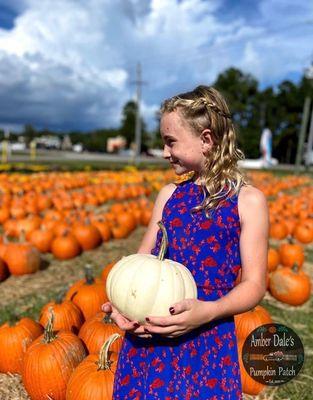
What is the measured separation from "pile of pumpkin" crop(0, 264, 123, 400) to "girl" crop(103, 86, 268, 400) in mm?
558

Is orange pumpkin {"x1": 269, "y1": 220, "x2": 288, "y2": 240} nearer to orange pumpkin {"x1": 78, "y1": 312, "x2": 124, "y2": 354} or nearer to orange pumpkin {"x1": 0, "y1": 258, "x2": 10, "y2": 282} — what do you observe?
orange pumpkin {"x1": 0, "y1": 258, "x2": 10, "y2": 282}

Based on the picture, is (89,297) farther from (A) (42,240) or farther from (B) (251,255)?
(A) (42,240)

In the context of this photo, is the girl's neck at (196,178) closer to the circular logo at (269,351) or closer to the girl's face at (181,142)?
the girl's face at (181,142)

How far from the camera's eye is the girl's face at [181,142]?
6.54 ft

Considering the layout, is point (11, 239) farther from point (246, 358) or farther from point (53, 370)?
point (246, 358)

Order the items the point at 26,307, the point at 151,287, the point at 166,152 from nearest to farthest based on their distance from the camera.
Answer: the point at 151,287, the point at 166,152, the point at 26,307

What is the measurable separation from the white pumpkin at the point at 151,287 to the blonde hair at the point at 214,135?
1.09 ft

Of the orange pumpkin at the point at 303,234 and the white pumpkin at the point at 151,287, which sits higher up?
the white pumpkin at the point at 151,287

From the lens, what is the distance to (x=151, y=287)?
1.84m

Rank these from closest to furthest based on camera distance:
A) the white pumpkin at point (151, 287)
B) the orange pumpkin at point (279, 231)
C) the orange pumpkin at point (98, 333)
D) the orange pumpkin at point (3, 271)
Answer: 1. the white pumpkin at point (151, 287)
2. the orange pumpkin at point (98, 333)
3. the orange pumpkin at point (3, 271)
4. the orange pumpkin at point (279, 231)

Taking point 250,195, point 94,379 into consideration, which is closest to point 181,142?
point 250,195

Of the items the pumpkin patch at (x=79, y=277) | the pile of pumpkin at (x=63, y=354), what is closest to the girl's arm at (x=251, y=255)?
the pumpkin patch at (x=79, y=277)

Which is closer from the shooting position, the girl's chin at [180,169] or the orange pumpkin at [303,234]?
the girl's chin at [180,169]

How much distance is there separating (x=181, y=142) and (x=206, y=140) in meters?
0.12
